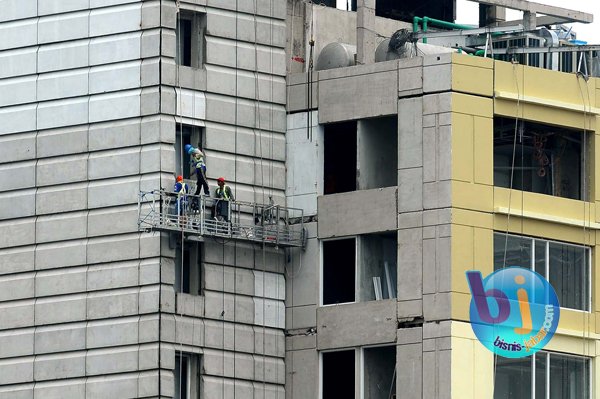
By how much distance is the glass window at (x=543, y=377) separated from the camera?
70.1 metres

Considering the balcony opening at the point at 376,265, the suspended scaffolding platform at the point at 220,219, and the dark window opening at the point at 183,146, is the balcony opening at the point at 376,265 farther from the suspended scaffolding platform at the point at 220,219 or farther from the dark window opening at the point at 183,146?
the dark window opening at the point at 183,146

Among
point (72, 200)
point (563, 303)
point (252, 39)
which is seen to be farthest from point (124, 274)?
point (563, 303)

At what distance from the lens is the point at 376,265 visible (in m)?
71.7

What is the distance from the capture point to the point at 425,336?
227 feet

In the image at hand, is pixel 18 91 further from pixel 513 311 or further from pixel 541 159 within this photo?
pixel 513 311

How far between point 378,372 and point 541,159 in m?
8.56

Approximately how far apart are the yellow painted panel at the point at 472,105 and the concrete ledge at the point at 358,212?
3163 millimetres

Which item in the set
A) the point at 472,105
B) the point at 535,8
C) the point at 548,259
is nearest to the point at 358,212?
the point at 472,105

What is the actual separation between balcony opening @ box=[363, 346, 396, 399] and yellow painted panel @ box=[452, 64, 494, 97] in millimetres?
8083

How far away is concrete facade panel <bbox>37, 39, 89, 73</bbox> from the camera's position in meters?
71.6

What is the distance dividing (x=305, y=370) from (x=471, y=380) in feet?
18.4

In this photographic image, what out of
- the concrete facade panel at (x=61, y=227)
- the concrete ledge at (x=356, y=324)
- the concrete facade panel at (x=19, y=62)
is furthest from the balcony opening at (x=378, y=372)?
the concrete facade panel at (x=19, y=62)

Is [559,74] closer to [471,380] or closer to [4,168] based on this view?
[471,380]

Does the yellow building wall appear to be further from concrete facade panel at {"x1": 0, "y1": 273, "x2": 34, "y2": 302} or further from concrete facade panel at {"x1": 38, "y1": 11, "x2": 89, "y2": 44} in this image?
concrete facade panel at {"x1": 0, "y1": 273, "x2": 34, "y2": 302}
